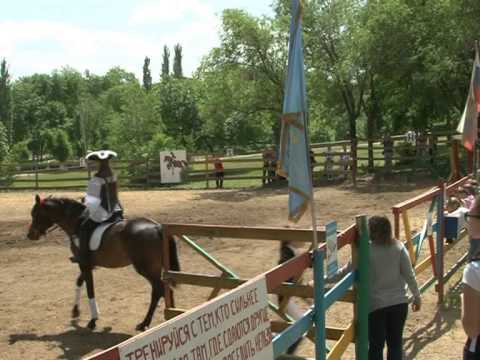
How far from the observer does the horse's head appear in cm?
761

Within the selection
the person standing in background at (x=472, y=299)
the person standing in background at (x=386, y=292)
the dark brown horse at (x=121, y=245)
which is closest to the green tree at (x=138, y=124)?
the dark brown horse at (x=121, y=245)

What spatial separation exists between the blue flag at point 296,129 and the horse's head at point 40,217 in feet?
16.2

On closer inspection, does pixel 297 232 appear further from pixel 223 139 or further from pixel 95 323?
pixel 223 139

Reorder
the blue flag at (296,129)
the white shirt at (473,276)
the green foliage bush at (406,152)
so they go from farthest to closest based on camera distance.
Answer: the green foliage bush at (406,152) < the blue flag at (296,129) < the white shirt at (473,276)

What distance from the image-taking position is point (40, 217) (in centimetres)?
775

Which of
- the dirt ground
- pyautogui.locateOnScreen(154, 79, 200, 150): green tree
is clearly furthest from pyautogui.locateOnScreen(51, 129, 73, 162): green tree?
the dirt ground

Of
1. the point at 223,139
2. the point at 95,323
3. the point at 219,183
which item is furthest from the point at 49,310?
the point at 223,139

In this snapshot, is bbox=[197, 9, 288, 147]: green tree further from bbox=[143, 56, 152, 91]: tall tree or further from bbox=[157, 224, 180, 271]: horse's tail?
bbox=[143, 56, 152, 91]: tall tree

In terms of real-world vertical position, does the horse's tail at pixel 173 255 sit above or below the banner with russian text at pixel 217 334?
below

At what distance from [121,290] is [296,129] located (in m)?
5.54

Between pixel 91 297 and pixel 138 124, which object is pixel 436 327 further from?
pixel 138 124

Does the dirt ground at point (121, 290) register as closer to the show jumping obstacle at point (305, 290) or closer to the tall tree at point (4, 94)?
the show jumping obstacle at point (305, 290)

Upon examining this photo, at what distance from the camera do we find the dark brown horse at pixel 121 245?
6492 mm

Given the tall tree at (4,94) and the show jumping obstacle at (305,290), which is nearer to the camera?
the show jumping obstacle at (305,290)
